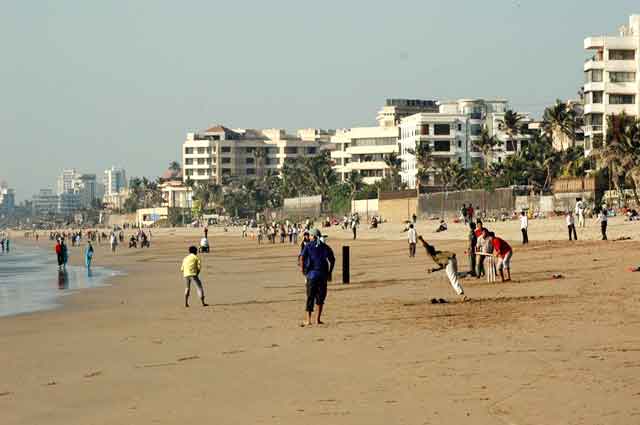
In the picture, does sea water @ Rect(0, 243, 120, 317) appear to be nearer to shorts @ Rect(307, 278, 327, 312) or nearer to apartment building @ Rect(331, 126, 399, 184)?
shorts @ Rect(307, 278, 327, 312)

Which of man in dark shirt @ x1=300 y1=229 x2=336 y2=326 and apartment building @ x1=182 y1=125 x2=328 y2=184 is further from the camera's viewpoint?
apartment building @ x1=182 y1=125 x2=328 y2=184

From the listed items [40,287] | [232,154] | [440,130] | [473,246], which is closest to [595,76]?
[440,130]

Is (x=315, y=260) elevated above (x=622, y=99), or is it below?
below

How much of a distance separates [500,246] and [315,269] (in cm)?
758

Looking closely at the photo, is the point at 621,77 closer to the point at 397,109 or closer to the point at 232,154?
the point at 397,109

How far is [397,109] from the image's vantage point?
13362 cm

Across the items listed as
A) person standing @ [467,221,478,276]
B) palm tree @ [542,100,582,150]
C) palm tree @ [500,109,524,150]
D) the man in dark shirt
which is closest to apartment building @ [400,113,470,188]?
palm tree @ [500,109,524,150]

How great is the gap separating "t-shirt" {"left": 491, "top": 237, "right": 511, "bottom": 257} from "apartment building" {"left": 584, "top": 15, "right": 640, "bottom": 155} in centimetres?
5640

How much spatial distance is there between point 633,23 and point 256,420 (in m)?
75.3

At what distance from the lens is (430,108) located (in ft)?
460

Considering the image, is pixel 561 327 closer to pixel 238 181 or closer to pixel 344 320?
pixel 344 320

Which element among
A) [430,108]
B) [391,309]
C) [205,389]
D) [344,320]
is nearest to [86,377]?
[205,389]

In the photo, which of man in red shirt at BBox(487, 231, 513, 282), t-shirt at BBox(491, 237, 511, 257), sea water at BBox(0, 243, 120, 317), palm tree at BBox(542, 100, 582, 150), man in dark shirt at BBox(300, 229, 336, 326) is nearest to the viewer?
man in dark shirt at BBox(300, 229, 336, 326)

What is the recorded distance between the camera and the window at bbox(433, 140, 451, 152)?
352ft
